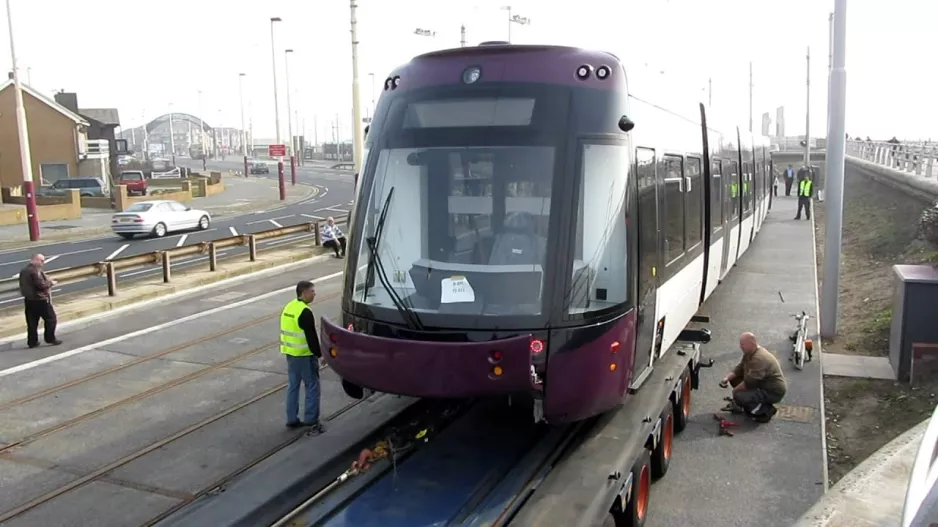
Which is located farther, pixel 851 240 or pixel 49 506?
pixel 851 240

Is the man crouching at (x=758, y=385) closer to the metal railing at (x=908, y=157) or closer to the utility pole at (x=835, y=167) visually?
the utility pole at (x=835, y=167)

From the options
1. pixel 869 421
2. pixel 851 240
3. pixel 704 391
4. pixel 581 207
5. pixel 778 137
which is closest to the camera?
pixel 581 207

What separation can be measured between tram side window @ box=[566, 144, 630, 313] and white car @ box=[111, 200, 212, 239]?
27.7m

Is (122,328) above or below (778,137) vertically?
below

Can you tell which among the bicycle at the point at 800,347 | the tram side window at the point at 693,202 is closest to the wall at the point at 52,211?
the tram side window at the point at 693,202

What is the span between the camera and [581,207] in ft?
19.7

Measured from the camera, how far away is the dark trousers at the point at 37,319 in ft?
41.4

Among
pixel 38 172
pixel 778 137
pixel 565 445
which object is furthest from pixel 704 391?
pixel 778 137

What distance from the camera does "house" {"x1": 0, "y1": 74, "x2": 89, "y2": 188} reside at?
5031cm

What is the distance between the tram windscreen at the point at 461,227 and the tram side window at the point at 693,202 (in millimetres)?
3470

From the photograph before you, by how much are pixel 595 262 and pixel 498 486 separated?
1.91 meters

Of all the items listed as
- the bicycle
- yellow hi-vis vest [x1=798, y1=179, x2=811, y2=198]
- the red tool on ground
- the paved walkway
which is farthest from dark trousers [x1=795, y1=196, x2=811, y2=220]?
the paved walkway

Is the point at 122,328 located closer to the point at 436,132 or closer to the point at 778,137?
the point at 436,132

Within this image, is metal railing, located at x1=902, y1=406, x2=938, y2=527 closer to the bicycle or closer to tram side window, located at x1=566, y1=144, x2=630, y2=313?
tram side window, located at x1=566, y1=144, x2=630, y2=313
